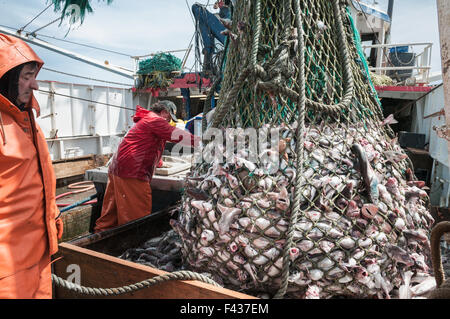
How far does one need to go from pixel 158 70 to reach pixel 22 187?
10667mm

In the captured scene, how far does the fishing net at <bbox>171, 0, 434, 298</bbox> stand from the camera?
147 centimetres

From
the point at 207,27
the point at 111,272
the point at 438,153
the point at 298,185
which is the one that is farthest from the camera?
the point at 207,27

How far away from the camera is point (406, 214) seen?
171cm

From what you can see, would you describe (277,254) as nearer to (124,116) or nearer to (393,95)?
(393,95)

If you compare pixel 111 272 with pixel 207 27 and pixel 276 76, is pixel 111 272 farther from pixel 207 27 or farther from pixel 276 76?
pixel 207 27

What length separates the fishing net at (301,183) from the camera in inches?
57.9

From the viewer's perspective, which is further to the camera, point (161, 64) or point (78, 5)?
point (161, 64)

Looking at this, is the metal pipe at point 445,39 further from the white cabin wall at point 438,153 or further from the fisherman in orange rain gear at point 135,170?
the white cabin wall at point 438,153

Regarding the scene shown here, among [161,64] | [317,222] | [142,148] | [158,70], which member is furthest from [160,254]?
[161,64]

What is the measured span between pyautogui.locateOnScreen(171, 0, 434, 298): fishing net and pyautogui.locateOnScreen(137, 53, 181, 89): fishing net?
9895mm

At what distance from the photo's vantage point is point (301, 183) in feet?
4.73

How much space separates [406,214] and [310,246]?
71 cm

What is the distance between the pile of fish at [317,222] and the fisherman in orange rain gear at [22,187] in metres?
0.83
